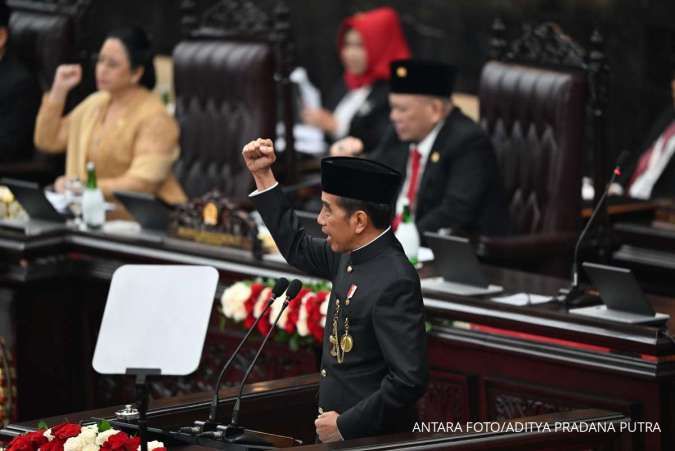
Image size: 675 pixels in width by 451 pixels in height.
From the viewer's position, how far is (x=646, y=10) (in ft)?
24.1

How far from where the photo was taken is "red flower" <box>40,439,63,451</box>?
3387mm

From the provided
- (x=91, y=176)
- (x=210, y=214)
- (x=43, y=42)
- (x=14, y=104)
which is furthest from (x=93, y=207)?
(x=43, y=42)

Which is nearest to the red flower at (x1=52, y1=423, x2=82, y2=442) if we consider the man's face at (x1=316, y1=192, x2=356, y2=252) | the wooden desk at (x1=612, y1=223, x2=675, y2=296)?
the man's face at (x1=316, y1=192, x2=356, y2=252)

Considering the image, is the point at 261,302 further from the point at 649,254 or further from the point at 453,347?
the point at 649,254

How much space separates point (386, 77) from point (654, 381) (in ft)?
12.9

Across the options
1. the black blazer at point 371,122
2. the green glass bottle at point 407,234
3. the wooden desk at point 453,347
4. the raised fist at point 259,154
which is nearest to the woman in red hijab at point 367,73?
the black blazer at point 371,122

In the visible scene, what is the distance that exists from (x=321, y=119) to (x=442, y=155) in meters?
2.44

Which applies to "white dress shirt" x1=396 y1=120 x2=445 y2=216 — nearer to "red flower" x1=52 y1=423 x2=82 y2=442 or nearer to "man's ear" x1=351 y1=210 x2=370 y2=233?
"man's ear" x1=351 y1=210 x2=370 y2=233

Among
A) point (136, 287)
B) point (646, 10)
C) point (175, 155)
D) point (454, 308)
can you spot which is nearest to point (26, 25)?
point (175, 155)

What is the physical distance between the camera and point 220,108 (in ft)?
22.2

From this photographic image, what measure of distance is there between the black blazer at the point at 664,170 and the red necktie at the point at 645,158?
22 millimetres

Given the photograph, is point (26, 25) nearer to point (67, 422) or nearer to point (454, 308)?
point (454, 308)

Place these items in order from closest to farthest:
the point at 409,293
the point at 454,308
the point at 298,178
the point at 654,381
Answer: the point at 409,293
the point at 654,381
the point at 454,308
the point at 298,178

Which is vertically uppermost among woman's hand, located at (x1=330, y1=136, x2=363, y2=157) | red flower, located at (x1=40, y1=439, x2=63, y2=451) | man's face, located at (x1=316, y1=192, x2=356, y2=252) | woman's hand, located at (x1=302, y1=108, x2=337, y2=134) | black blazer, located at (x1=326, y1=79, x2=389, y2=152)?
man's face, located at (x1=316, y1=192, x2=356, y2=252)
